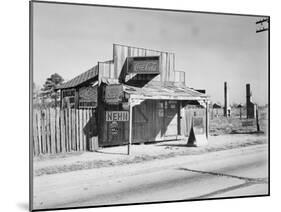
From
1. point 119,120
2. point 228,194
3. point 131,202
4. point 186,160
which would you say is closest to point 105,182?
point 131,202

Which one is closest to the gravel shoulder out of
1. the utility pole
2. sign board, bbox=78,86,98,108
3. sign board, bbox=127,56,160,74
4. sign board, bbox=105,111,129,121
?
sign board, bbox=105,111,129,121

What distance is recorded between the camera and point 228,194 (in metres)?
7.09

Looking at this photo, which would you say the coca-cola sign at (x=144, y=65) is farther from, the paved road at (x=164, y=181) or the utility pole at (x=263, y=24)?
the utility pole at (x=263, y=24)

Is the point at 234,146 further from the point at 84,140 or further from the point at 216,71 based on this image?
the point at 84,140

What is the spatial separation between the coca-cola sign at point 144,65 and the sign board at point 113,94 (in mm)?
307

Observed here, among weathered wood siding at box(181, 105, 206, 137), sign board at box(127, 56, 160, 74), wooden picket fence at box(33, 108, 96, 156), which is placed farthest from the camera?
weathered wood siding at box(181, 105, 206, 137)

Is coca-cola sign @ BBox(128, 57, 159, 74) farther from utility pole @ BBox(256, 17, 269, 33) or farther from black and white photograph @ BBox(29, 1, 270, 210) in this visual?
utility pole @ BBox(256, 17, 269, 33)

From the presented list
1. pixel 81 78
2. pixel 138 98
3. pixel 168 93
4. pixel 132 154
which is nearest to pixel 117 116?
pixel 138 98

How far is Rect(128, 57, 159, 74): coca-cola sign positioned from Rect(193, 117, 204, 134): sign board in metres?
0.95

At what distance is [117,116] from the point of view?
664 cm

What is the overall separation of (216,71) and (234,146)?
1.20 metres

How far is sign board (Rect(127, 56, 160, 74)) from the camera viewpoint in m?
6.72

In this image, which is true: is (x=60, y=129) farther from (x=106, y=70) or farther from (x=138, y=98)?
(x=138, y=98)

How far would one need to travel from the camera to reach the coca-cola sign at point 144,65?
265 inches
